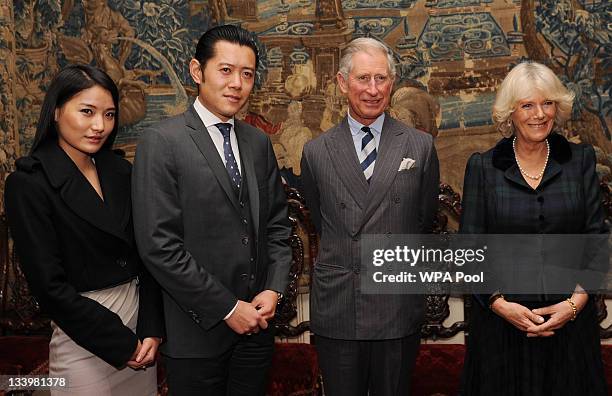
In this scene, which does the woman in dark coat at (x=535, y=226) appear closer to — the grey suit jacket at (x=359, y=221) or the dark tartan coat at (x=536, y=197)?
the dark tartan coat at (x=536, y=197)

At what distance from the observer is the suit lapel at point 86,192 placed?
224 cm

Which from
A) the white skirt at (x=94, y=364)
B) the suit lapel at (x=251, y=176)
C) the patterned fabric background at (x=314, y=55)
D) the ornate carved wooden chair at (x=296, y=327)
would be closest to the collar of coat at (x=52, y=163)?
the white skirt at (x=94, y=364)

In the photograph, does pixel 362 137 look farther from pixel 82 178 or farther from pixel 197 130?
pixel 82 178

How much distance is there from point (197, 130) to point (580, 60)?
2709 mm

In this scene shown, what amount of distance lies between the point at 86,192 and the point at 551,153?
77.8 inches

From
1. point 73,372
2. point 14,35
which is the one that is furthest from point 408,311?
point 14,35

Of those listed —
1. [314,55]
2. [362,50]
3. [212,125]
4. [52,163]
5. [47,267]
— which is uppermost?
[314,55]

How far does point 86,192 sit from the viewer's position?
7.54 ft

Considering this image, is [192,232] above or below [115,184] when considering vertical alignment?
below

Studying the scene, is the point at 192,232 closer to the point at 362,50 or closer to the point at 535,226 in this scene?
the point at 362,50

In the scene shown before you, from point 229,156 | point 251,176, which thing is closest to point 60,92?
point 229,156

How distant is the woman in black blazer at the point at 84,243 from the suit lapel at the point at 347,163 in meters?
0.90

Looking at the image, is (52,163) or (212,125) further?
(212,125)

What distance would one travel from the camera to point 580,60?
3.94 meters
